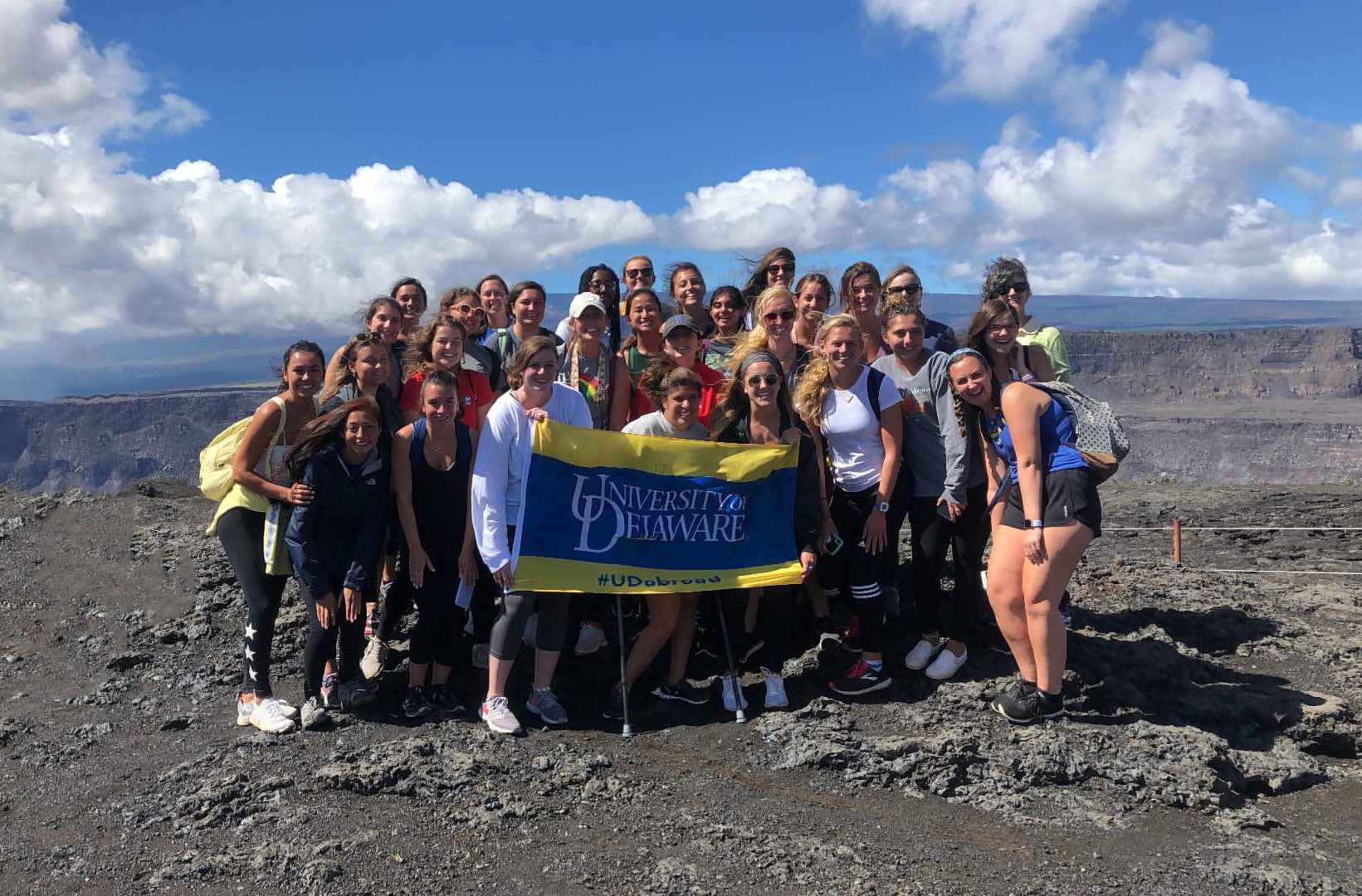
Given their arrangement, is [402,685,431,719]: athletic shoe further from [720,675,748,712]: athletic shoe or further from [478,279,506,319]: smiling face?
[478,279,506,319]: smiling face

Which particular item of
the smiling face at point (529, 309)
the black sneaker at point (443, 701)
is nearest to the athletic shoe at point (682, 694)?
the black sneaker at point (443, 701)

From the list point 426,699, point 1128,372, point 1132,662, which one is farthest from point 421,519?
point 1128,372

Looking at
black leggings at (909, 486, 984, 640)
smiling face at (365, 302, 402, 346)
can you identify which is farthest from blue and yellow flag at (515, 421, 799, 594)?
smiling face at (365, 302, 402, 346)

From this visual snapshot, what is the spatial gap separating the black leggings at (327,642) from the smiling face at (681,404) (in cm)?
210

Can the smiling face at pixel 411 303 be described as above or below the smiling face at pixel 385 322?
above

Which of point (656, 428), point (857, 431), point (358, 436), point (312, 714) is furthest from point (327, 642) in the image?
point (857, 431)

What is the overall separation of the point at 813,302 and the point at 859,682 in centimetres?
255

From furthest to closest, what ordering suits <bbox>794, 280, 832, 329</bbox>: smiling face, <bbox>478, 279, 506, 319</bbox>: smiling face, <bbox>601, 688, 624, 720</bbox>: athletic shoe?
<bbox>478, 279, 506, 319</bbox>: smiling face
<bbox>794, 280, 832, 329</bbox>: smiling face
<bbox>601, 688, 624, 720</bbox>: athletic shoe

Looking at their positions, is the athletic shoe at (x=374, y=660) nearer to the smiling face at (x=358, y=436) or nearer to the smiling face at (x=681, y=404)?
the smiling face at (x=358, y=436)

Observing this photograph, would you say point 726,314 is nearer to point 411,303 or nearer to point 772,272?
point 772,272

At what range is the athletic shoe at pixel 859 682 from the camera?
5.66 metres

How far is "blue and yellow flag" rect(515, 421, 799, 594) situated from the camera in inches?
201

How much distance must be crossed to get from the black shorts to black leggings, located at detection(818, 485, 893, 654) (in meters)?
1.04

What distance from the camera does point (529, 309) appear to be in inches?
259
